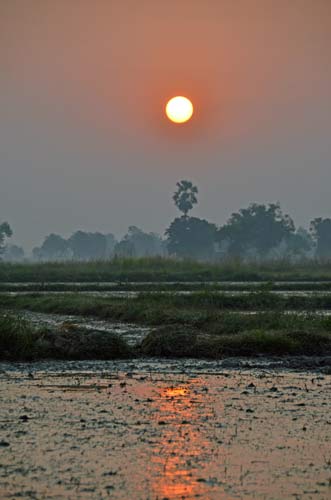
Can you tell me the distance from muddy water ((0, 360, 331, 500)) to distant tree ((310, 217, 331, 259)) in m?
128

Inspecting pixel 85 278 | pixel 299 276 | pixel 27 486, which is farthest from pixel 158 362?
pixel 299 276

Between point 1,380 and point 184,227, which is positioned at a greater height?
point 184,227

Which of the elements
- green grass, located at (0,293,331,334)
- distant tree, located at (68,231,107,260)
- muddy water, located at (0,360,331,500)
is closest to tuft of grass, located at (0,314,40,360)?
muddy water, located at (0,360,331,500)

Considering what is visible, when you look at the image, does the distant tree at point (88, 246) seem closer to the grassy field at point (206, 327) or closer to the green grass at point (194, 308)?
the green grass at point (194, 308)

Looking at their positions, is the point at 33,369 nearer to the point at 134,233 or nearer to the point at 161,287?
the point at 161,287

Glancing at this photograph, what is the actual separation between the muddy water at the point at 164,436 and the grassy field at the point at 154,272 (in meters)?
37.5

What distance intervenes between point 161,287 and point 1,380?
26374 mm

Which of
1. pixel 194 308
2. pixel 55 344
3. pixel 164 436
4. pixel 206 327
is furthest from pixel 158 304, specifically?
pixel 164 436

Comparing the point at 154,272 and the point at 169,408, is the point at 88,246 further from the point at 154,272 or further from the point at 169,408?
the point at 169,408

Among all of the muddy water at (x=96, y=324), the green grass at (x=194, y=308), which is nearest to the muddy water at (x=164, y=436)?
the muddy water at (x=96, y=324)

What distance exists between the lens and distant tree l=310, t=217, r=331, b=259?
140750 mm

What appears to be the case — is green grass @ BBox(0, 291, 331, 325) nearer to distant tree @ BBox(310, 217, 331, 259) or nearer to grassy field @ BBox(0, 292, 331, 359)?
grassy field @ BBox(0, 292, 331, 359)

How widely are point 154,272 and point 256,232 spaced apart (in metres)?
67.4

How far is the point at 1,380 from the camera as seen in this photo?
A: 1402cm
